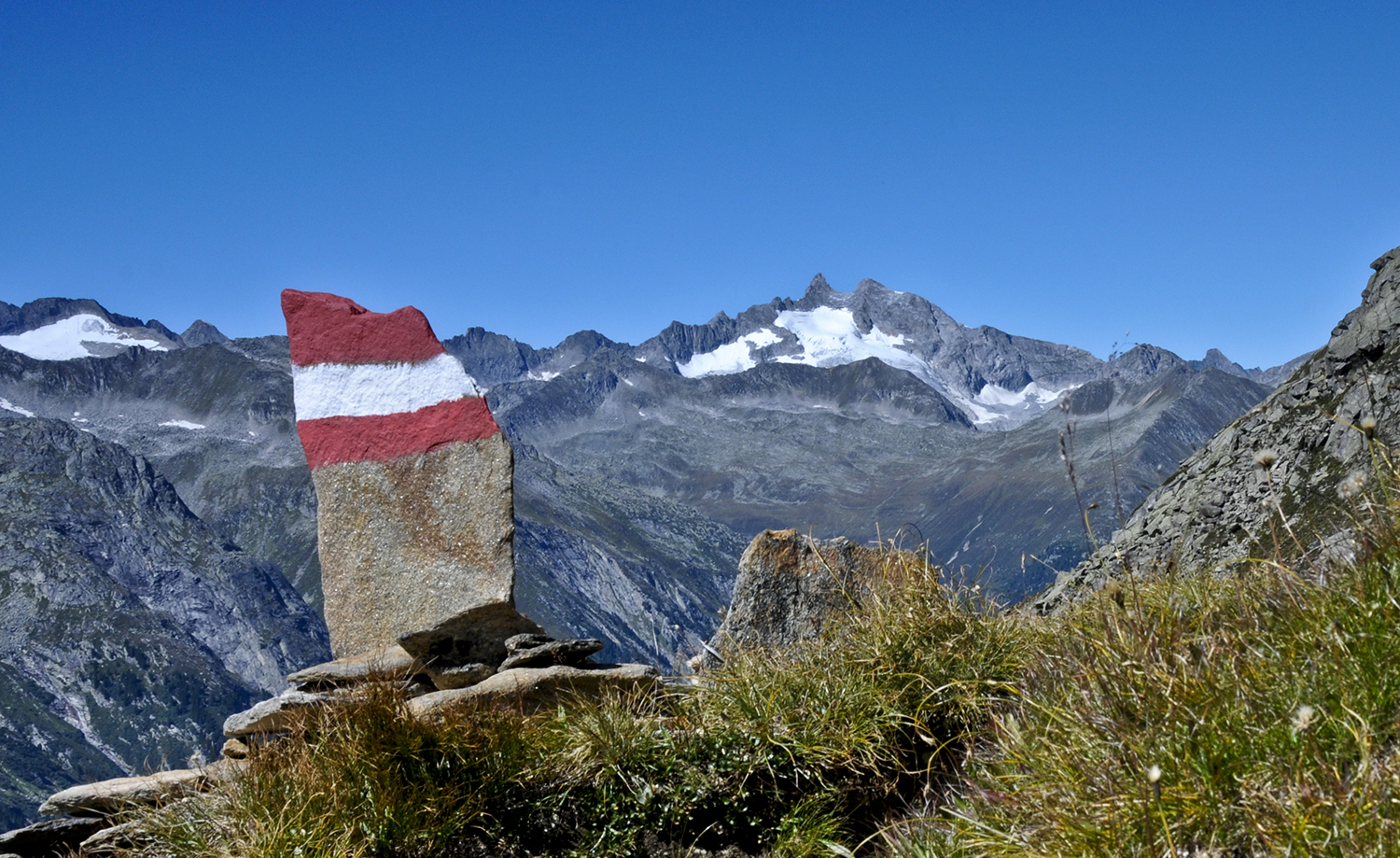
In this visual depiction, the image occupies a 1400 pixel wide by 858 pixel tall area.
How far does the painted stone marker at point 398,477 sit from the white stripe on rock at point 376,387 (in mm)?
13

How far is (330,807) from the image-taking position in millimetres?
7164

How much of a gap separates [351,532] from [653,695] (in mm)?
3805

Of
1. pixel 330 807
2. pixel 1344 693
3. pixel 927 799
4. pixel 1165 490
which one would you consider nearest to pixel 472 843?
pixel 330 807

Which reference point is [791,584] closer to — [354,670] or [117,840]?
[354,670]

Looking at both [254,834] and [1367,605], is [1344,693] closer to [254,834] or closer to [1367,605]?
[1367,605]

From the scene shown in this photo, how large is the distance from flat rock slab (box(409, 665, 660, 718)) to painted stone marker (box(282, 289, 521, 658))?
1027 mm

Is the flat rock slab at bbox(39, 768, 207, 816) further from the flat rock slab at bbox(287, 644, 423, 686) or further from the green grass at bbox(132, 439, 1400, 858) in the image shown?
the flat rock slab at bbox(287, 644, 423, 686)

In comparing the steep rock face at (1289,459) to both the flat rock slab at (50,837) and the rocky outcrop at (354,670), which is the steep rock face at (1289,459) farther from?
the flat rock slab at (50,837)

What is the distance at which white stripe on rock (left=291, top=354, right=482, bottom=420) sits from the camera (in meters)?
11.1

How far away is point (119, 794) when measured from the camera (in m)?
8.43

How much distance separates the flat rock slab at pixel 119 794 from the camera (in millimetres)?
8391

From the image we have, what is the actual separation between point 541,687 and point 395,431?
3.19 m

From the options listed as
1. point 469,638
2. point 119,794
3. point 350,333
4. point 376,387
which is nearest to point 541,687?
point 469,638

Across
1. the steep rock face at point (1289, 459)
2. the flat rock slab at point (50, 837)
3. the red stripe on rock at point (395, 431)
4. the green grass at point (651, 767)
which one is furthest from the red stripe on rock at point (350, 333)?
the steep rock face at point (1289, 459)
